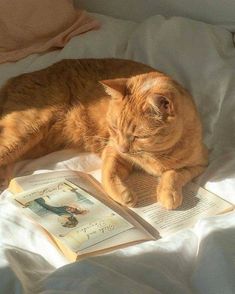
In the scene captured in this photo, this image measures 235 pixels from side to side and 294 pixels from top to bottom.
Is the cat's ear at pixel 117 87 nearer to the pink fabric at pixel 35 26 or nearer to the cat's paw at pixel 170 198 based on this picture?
the cat's paw at pixel 170 198

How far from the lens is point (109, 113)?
164cm

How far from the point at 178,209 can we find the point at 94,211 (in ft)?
0.86

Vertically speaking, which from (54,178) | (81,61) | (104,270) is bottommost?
(54,178)

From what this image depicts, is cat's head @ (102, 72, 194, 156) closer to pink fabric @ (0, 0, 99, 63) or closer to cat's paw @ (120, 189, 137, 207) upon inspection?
cat's paw @ (120, 189, 137, 207)

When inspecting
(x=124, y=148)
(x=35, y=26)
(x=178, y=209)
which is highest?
(x=35, y=26)

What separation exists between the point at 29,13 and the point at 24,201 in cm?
114

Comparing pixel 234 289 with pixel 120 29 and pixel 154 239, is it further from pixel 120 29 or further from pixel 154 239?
pixel 120 29

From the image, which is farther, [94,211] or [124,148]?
[124,148]

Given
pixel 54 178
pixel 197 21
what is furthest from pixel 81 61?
pixel 197 21

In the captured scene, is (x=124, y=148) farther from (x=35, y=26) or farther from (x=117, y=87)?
(x=35, y=26)

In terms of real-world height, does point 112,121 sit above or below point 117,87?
below

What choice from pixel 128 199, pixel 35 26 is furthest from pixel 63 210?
pixel 35 26

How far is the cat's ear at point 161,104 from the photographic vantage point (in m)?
1.41

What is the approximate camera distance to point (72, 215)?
1.37 metres
